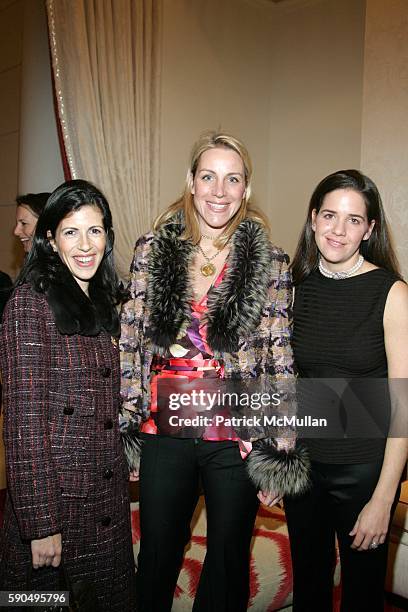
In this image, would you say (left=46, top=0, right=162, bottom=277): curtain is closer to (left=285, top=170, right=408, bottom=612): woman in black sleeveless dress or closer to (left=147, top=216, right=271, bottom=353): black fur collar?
(left=147, top=216, right=271, bottom=353): black fur collar

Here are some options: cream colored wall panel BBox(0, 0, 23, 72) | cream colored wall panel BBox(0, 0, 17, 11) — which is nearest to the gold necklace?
cream colored wall panel BBox(0, 0, 23, 72)

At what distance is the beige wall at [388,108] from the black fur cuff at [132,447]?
2.03m

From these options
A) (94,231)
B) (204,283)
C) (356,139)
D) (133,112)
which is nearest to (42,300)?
(94,231)

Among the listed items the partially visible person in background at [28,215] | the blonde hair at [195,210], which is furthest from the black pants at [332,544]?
the partially visible person in background at [28,215]

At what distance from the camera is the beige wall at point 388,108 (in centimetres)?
319

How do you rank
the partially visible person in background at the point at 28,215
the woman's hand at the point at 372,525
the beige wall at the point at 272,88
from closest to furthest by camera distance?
1. the woman's hand at the point at 372,525
2. the partially visible person in background at the point at 28,215
3. the beige wall at the point at 272,88

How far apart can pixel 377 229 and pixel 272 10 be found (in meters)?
4.04

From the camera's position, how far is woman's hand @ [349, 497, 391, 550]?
1649mm

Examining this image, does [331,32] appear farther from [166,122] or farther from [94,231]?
[94,231]

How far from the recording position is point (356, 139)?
466cm

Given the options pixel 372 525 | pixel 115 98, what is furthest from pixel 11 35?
pixel 372 525

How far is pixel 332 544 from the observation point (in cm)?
180

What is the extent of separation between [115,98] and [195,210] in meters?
2.47

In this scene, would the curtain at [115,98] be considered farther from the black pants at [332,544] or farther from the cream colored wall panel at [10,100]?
the black pants at [332,544]
